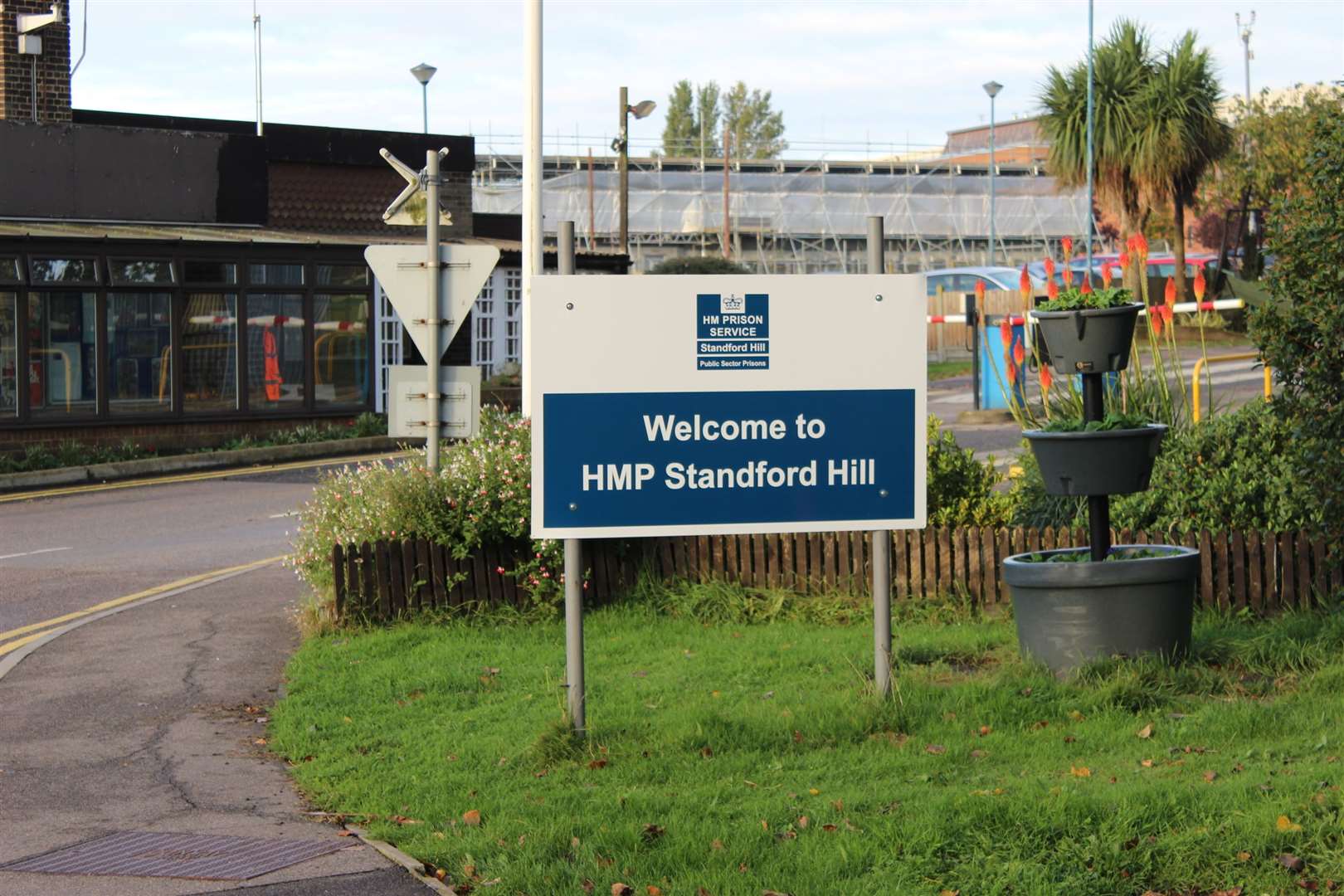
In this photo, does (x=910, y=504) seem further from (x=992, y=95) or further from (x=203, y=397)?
(x=992, y=95)

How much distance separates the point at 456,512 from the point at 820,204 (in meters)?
59.7

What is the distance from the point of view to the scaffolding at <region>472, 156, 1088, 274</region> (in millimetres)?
67312

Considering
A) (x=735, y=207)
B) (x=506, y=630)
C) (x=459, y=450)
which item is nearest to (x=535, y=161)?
(x=459, y=450)

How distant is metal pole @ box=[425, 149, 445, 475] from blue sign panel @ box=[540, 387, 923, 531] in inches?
157

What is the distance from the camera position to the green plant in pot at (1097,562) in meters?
7.64

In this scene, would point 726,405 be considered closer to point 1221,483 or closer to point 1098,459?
point 1098,459

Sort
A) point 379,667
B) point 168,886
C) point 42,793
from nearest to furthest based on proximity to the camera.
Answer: point 168,886 → point 42,793 → point 379,667

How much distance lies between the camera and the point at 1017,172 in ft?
253

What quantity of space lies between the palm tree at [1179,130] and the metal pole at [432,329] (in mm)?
30260

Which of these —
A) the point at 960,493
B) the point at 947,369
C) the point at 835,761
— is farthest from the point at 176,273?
the point at 835,761

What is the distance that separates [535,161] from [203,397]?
542 inches

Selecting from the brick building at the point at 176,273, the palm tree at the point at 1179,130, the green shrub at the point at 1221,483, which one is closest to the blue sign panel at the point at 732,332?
the green shrub at the point at 1221,483

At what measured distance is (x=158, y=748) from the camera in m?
7.91

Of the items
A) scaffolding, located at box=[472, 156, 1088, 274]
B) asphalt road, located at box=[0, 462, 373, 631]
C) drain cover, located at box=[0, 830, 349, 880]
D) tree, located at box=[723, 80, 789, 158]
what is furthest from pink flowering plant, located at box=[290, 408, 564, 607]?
tree, located at box=[723, 80, 789, 158]
